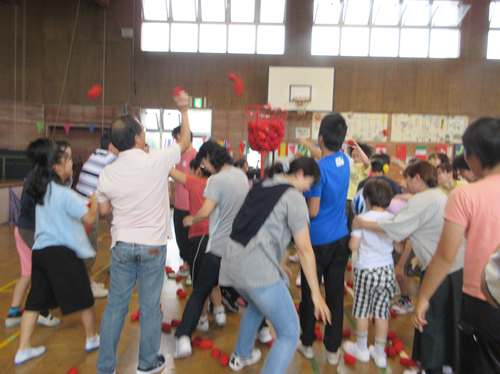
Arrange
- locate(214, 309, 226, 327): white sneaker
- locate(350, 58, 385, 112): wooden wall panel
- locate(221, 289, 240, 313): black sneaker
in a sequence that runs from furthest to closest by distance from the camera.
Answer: locate(350, 58, 385, 112): wooden wall panel < locate(221, 289, 240, 313): black sneaker < locate(214, 309, 226, 327): white sneaker

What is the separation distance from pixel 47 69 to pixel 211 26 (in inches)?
194

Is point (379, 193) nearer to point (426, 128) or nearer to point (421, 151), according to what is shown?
point (421, 151)

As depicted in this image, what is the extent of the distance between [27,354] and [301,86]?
8.73 meters

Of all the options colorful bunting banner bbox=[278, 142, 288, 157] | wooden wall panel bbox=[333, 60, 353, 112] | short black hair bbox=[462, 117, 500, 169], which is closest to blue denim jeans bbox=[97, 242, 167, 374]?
short black hair bbox=[462, 117, 500, 169]

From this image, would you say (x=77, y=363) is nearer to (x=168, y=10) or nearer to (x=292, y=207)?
(x=292, y=207)

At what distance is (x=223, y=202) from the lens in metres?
2.41

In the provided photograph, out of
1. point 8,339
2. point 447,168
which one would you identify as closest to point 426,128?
point 447,168

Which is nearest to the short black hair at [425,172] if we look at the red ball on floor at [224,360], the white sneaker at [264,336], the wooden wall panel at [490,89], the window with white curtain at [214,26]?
the white sneaker at [264,336]

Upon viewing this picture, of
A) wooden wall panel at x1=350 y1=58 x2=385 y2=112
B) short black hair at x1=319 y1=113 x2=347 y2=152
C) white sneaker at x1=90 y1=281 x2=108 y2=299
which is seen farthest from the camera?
wooden wall panel at x1=350 y1=58 x2=385 y2=112

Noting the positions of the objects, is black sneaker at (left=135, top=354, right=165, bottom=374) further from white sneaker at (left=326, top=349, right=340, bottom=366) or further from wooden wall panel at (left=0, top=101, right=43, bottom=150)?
wooden wall panel at (left=0, top=101, right=43, bottom=150)

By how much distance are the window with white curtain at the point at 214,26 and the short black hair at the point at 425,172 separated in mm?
8299

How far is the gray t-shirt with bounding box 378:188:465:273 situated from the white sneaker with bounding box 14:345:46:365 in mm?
2529

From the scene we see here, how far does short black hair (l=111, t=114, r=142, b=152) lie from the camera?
1985 millimetres

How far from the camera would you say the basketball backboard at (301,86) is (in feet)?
31.7
